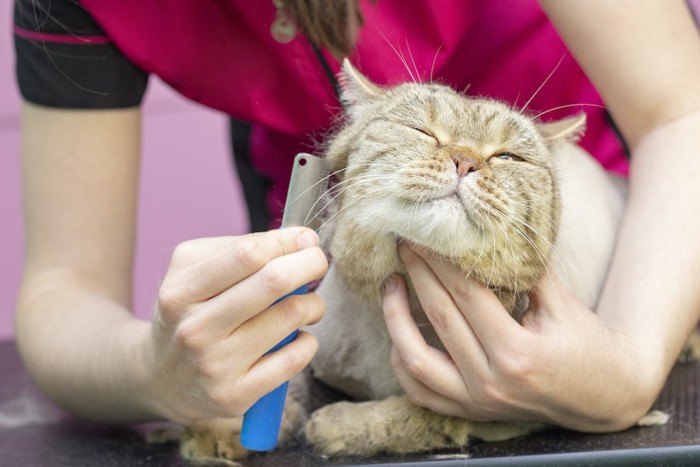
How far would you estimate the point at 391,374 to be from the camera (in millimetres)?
917

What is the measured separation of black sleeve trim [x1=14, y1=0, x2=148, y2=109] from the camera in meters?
1.12

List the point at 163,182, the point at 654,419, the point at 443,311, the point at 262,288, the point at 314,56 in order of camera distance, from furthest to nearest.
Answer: the point at 163,182 → the point at 314,56 → the point at 654,419 → the point at 443,311 → the point at 262,288

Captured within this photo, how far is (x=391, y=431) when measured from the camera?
0.86 m

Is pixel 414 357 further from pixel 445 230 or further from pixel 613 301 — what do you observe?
pixel 613 301

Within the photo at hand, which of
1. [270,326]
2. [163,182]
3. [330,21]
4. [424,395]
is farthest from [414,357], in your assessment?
[163,182]

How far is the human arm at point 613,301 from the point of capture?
81 cm

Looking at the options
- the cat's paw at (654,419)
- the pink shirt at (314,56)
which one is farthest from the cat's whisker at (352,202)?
the cat's paw at (654,419)

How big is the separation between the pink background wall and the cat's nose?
1.50m

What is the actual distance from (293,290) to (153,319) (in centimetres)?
17

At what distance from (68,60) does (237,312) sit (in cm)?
56

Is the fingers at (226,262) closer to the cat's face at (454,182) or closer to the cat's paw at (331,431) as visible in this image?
the cat's face at (454,182)

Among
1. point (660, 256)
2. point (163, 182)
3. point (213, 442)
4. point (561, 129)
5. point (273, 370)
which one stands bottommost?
point (163, 182)

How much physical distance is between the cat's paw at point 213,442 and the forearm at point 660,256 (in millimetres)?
400

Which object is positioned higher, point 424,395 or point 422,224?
point 422,224
